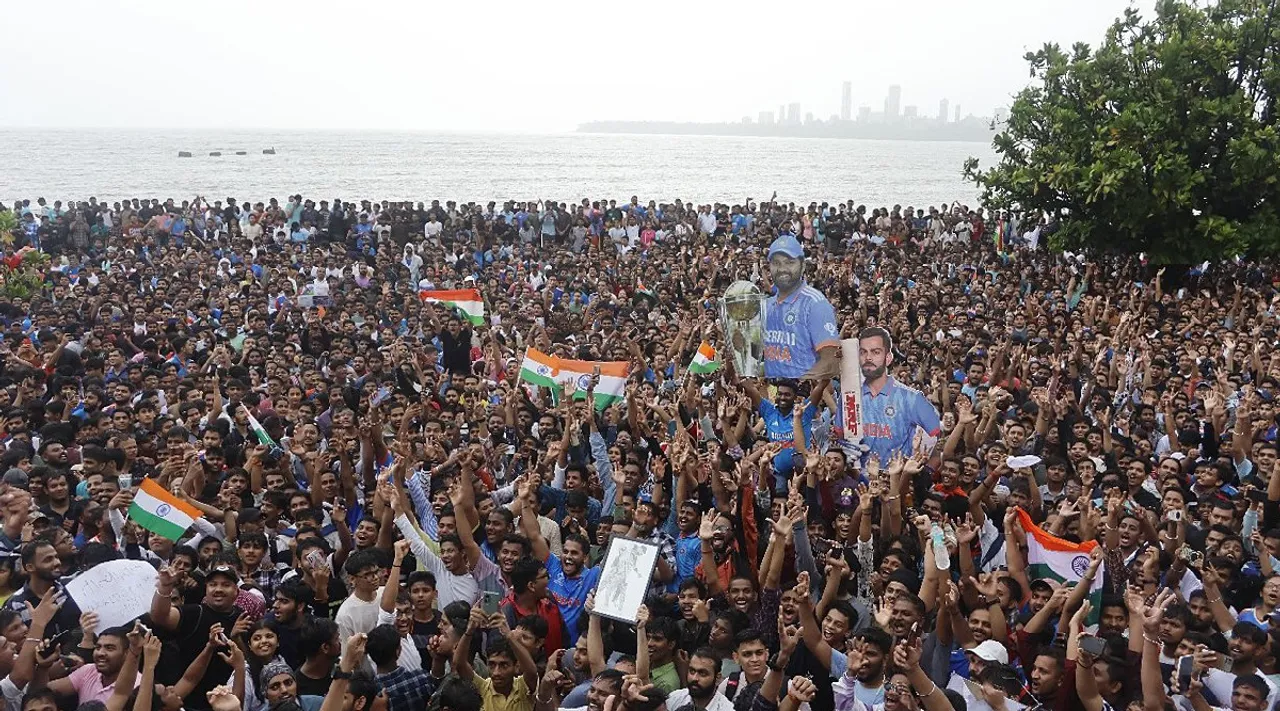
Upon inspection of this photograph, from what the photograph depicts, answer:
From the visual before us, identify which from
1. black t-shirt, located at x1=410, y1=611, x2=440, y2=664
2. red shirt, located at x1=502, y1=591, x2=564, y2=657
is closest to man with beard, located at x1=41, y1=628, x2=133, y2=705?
black t-shirt, located at x1=410, y1=611, x2=440, y2=664

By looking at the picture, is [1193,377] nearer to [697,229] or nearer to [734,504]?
[734,504]

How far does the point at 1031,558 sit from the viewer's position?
20.0 feet

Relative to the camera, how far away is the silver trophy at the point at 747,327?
31.9ft

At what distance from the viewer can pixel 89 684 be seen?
4672 millimetres

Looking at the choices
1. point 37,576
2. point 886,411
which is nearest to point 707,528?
point 886,411

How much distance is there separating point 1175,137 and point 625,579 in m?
14.7

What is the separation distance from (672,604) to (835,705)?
110 centimetres

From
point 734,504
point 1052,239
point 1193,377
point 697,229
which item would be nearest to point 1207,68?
point 1052,239

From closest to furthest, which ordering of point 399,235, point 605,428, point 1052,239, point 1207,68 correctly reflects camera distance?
point 605,428, point 1207,68, point 1052,239, point 399,235

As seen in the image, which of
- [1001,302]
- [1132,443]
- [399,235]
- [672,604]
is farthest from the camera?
[399,235]

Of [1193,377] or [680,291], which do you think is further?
[680,291]

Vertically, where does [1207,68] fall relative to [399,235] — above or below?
above

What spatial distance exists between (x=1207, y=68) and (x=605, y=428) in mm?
12702

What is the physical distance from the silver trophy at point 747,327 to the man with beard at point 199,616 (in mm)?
5437
